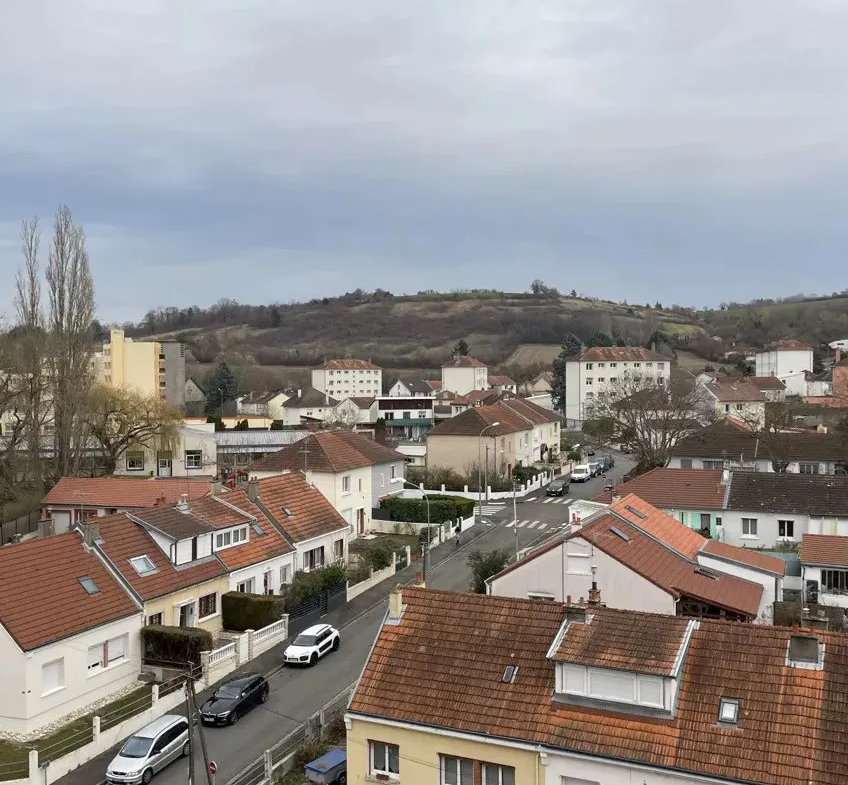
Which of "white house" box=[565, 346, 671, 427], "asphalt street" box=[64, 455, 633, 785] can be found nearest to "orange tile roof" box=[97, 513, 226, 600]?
"asphalt street" box=[64, 455, 633, 785]


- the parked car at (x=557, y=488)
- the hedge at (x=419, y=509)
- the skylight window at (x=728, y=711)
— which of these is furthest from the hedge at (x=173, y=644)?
the parked car at (x=557, y=488)

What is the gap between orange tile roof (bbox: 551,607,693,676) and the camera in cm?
1475

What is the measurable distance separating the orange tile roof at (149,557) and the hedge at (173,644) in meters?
1.23

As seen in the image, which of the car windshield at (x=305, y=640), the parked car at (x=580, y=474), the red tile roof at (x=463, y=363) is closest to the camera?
the car windshield at (x=305, y=640)

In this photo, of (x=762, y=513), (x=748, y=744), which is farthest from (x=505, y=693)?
(x=762, y=513)

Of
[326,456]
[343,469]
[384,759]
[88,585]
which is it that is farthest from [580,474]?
[384,759]

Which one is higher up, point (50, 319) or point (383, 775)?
point (50, 319)

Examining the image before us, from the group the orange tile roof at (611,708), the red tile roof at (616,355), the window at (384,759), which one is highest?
the red tile roof at (616,355)

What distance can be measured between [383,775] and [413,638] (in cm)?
274

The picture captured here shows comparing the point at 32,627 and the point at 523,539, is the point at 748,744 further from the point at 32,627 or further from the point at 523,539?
the point at 523,539

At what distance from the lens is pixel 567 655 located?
49.8ft

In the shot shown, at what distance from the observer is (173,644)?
84.3ft

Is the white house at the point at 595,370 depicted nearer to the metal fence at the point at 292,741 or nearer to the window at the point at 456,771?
the metal fence at the point at 292,741

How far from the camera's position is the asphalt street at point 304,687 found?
20531mm
